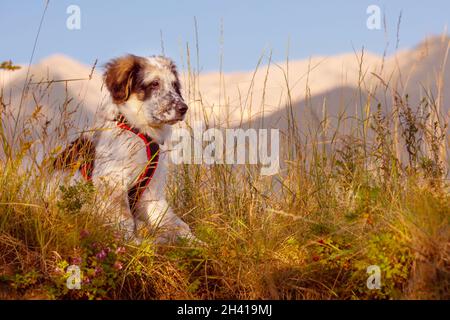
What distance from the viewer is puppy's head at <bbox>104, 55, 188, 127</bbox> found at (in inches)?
198

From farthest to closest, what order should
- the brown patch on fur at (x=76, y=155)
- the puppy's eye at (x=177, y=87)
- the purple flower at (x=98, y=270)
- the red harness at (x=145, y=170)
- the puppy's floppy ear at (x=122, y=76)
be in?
the puppy's eye at (x=177, y=87) < the puppy's floppy ear at (x=122, y=76) < the red harness at (x=145, y=170) < the brown patch on fur at (x=76, y=155) < the purple flower at (x=98, y=270)

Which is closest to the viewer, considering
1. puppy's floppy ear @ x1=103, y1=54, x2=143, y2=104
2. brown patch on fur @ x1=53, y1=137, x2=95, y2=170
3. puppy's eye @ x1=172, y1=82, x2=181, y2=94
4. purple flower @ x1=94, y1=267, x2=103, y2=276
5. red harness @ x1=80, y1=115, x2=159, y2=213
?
purple flower @ x1=94, y1=267, x2=103, y2=276

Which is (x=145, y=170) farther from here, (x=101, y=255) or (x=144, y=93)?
(x=101, y=255)

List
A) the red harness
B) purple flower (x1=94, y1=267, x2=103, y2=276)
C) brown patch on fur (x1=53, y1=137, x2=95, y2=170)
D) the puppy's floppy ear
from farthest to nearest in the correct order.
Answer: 1. the puppy's floppy ear
2. the red harness
3. brown patch on fur (x1=53, y1=137, x2=95, y2=170)
4. purple flower (x1=94, y1=267, x2=103, y2=276)

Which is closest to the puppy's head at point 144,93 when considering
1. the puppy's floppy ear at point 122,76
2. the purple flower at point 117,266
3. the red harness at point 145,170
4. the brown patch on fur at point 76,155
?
the puppy's floppy ear at point 122,76

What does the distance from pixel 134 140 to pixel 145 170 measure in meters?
0.27

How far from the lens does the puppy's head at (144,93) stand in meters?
5.02

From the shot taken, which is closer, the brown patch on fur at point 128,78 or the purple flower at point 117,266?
the purple flower at point 117,266

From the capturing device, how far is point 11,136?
466 centimetres

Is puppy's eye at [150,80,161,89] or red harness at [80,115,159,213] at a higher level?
puppy's eye at [150,80,161,89]

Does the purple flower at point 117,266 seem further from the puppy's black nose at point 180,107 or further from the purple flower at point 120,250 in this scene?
the puppy's black nose at point 180,107

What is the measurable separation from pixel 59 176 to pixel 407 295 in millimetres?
2419

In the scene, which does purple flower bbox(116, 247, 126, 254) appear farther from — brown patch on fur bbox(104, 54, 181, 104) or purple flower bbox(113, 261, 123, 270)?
brown patch on fur bbox(104, 54, 181, 104)

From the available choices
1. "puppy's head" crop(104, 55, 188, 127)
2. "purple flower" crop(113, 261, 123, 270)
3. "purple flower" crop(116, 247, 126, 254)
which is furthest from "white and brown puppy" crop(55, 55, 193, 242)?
"purple flower" crop(113, 261, 123, 270)
